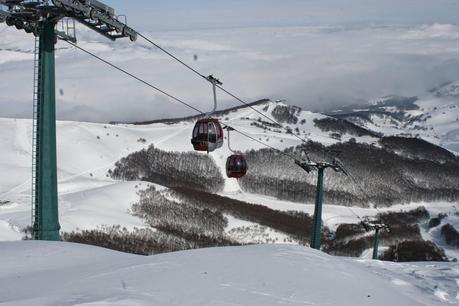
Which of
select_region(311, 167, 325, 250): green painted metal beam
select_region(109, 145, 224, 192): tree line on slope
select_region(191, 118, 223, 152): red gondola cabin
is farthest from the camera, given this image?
select_region(109, 145, 224, 192): tree line on slope

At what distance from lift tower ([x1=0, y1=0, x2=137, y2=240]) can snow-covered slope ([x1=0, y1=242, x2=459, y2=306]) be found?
1.43m

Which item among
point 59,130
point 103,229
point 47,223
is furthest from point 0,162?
point 47,223

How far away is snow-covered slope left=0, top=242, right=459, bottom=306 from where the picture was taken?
8.67 m

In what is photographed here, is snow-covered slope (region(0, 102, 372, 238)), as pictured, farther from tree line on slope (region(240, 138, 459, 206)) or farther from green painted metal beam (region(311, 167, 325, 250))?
green painted metal beam (region(311, 167, 325, 250))

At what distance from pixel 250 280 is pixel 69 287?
3193mm

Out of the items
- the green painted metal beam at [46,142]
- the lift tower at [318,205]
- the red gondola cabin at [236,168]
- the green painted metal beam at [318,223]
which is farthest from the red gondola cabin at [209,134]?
the green painted metal beam at [318,223]

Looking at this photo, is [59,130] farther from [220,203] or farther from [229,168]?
[229,168]

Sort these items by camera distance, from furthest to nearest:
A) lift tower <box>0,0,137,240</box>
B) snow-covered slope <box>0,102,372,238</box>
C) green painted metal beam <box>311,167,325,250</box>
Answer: snow-covered slope <box>0,102,372,238</box> < green painted metal beam <box>311,167,325,250</box> < lift tower <box>0,0,137,240</box>

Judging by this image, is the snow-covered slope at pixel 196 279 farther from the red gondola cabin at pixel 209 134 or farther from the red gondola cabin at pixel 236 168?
the red gondola cabin at pixel 236 168

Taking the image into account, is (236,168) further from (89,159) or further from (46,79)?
(89,159)

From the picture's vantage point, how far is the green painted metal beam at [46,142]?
1426 centimetres

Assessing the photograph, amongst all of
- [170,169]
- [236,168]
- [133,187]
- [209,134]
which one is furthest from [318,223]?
[170,169]

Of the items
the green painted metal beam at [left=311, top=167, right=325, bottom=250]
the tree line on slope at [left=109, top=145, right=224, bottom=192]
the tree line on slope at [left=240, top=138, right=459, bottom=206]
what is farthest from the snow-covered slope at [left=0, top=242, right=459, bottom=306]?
the tree line on slope at [left=240, top=138, right=459, bottom=206]

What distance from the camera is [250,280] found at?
10094mm
